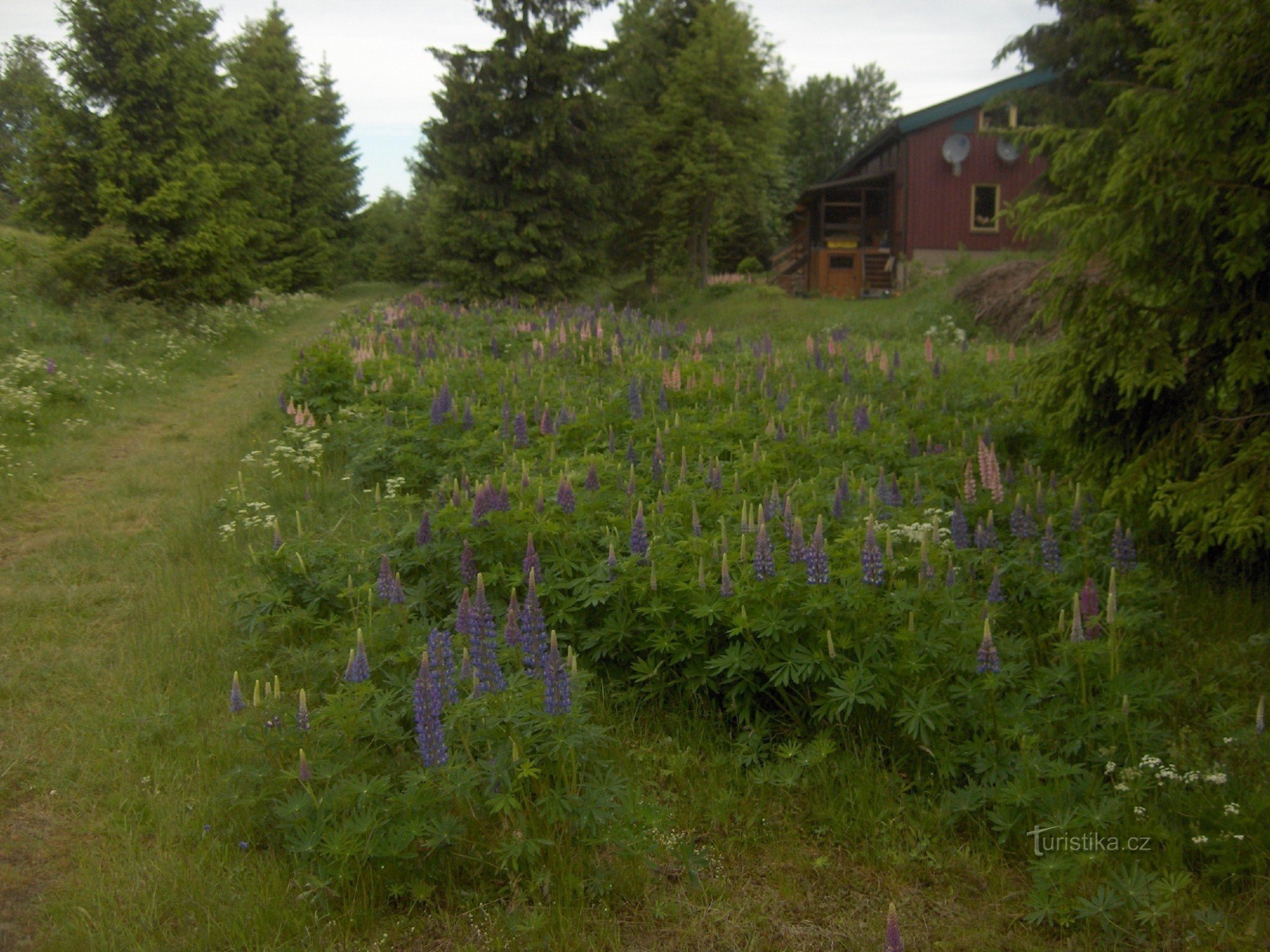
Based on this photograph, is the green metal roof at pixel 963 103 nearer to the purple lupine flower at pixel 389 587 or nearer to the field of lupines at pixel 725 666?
the field of lupines at pixel 725 666

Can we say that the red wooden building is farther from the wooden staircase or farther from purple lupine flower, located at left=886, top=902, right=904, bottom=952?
purple lupine flower, located at left=886, top=902, right=904, bottom=952

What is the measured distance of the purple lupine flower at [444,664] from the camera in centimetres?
392

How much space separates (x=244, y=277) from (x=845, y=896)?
22.3 m

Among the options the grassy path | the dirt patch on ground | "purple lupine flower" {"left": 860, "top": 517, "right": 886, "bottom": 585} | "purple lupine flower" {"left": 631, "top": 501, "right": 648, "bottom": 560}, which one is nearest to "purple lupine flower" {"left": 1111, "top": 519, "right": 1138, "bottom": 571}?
"purple lupine flower" {"left": 860, "top": 517, "right": 886, "bottom": 585}

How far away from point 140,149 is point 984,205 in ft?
87.7

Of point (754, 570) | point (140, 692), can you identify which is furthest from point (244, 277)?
point (754, 570)

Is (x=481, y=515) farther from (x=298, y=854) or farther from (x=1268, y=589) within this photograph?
(x=1268, y=589)

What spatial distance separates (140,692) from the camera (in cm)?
527

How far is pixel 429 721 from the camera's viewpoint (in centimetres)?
372

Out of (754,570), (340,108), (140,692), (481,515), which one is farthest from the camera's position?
(340,108)

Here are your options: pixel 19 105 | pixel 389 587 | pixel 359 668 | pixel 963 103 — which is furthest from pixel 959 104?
pixel 19 105

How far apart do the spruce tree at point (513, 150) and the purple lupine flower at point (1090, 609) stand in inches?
842

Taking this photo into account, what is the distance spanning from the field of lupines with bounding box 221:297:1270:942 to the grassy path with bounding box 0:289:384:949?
256 millimetres

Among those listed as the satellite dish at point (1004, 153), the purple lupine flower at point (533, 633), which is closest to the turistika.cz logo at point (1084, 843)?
the purple lupine flower at point (533, 633)
